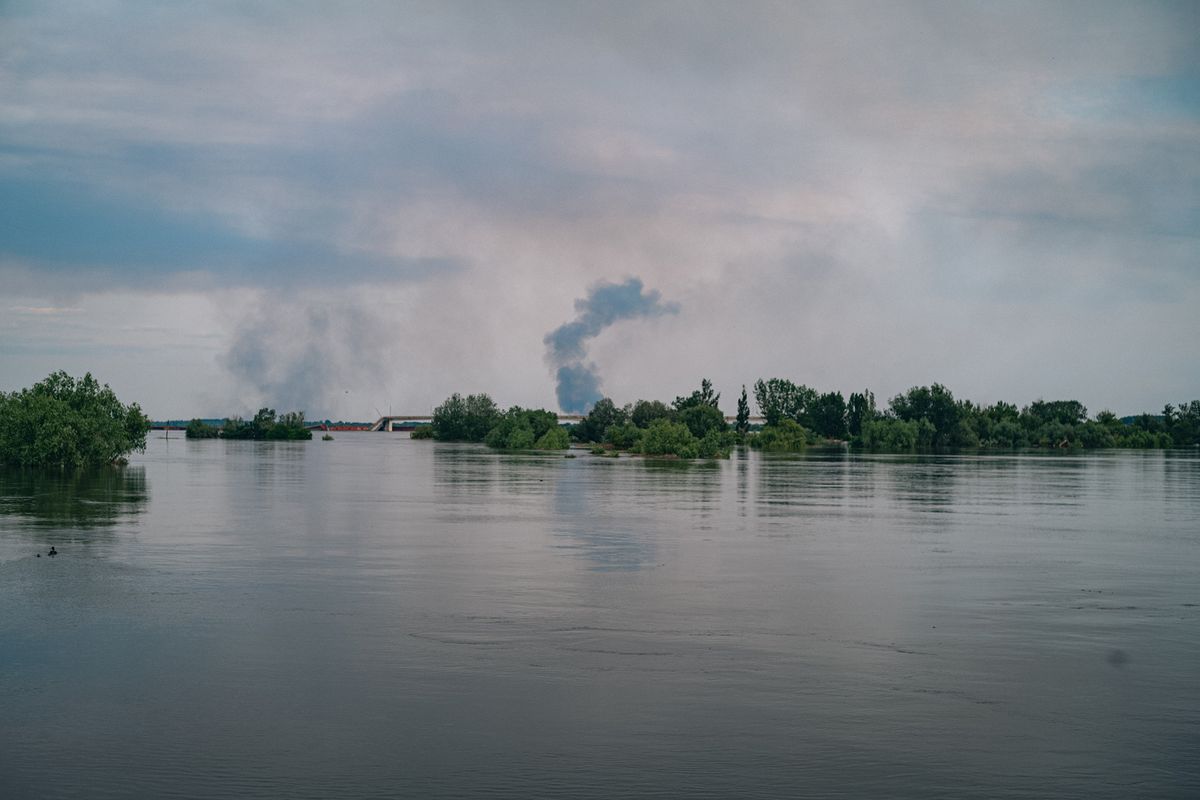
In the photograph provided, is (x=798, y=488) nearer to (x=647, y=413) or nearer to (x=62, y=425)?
(x=62, y=425)

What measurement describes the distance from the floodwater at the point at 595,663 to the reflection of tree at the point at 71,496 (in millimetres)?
2597

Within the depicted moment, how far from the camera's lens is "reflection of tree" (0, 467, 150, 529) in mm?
37928

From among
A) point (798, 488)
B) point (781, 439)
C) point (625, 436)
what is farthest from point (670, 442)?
point (798, 488)

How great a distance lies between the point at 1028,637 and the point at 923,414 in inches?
6642

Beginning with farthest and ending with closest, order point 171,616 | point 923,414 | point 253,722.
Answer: point 923,414, point 171,616, point 253,722

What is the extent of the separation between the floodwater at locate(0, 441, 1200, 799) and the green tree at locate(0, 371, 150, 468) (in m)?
38.7

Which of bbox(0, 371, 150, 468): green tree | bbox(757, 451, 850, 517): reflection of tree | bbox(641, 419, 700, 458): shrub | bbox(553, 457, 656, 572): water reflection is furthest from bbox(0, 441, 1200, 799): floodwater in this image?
bbox(641, 419, 700, 458): shrub

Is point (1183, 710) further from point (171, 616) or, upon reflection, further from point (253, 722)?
point (171, 616)

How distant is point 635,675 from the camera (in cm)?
1550

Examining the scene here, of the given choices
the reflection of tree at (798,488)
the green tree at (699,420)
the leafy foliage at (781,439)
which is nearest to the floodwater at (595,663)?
the reflection of tree at (798,488)

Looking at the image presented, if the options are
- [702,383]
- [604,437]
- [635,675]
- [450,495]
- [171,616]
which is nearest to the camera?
[635,675]

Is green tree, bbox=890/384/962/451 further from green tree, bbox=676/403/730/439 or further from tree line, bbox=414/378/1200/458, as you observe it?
green tree, bbox=676/403/730/439

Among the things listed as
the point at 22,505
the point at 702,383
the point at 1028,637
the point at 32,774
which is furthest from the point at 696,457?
the point at 32,774

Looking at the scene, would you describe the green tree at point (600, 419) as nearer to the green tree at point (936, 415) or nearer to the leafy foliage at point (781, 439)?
the leafy foliage at point (781, 439)
